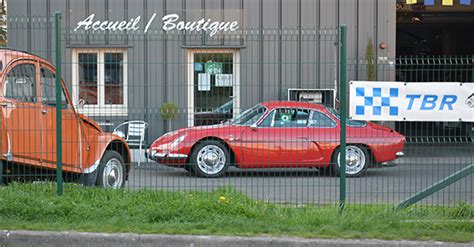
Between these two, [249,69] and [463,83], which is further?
[249,69]

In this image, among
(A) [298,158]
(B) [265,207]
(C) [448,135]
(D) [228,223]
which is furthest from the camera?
(A) [298,158]

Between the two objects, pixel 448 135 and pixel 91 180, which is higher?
pixel 448 135

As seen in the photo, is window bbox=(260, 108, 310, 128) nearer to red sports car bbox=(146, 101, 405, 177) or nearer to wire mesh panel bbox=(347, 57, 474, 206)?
red sports car bbox=(146, 101, 405, 177)

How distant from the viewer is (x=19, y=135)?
8.18 metres

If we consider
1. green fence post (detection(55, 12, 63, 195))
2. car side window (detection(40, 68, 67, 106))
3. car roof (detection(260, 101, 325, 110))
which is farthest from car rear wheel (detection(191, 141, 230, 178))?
green fence post (detection(55, 12, 63, 195))

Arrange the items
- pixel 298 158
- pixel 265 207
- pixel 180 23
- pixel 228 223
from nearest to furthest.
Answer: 1. pixel 228 223
2. pixel 265 207
3. pixel 298 158
4. pixel 180 23

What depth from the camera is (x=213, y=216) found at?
744 cm

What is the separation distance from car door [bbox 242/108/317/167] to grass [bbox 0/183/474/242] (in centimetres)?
126

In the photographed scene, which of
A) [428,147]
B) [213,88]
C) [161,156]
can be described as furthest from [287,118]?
[428,147]

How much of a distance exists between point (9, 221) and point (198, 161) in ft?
13.7

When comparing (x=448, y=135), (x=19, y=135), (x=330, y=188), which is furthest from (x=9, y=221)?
(x=448, y=135)

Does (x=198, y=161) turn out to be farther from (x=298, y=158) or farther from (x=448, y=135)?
(x=448, y=135)

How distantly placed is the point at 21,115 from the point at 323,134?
5028 millimetres

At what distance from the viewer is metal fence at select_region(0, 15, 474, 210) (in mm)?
8352
